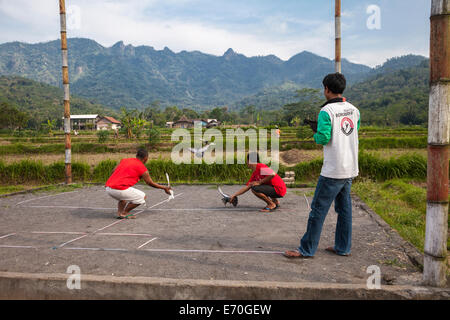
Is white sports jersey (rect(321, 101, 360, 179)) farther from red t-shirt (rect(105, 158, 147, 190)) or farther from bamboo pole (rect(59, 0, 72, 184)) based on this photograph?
bamboo pole (rect(59, 0, 72, 184))

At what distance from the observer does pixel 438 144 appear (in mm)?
2965

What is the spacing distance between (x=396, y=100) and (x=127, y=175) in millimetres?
90004

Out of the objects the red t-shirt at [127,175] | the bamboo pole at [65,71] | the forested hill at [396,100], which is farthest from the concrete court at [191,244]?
the forested hill at [396,100]

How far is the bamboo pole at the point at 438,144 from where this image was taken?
292 cm

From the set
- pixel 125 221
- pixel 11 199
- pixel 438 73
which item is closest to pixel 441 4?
pixel 438 73

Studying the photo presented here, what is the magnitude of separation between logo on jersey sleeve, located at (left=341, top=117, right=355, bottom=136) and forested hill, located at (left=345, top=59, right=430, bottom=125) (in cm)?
6502

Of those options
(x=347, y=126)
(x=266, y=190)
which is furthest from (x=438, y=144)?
(x=266, y=190)

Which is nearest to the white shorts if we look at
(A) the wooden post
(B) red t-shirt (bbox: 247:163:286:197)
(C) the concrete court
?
(C) the concrete court

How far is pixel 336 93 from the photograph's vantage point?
11.7 feet

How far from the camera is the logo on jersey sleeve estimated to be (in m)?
3.51

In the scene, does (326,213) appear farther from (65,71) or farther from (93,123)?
(93,123)

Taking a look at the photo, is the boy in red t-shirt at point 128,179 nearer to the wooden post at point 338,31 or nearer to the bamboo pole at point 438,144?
the bamboo pole at point 438,144

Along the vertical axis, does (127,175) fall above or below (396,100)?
below
